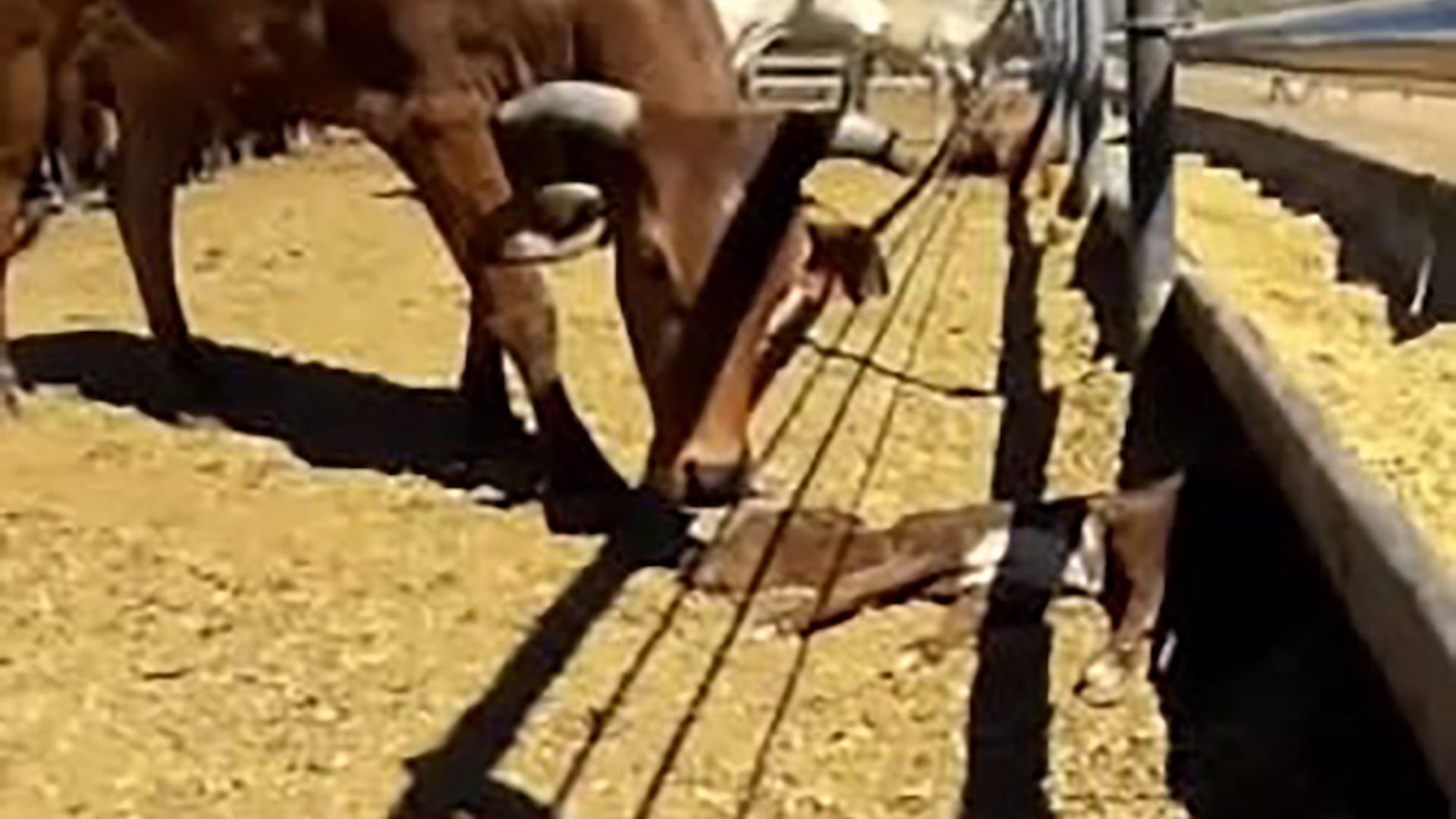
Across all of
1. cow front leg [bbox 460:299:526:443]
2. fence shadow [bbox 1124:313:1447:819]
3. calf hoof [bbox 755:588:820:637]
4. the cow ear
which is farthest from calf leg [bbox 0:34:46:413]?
fence shadow [bbox 1124:313:1447:819]

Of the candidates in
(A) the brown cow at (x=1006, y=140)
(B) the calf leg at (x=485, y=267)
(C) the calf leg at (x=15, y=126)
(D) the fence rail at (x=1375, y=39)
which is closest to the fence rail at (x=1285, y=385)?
(D) the fence rail at (x=1375, y=39)

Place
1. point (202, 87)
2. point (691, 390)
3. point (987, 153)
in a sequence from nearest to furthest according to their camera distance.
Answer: point (691, 390)
point (202, 87)
point (987, 153)

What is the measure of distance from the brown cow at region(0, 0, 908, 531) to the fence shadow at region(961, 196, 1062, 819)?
703mm

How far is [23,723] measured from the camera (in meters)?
5.06

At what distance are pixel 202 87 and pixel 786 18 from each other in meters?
11.1

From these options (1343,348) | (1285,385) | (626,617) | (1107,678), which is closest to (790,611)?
(626,617)

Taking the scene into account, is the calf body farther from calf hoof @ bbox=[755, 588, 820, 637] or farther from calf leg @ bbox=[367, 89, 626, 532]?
calf leg @ bbox=[367, 89, 626, 532]

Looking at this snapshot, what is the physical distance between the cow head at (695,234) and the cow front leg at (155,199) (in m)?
2.36

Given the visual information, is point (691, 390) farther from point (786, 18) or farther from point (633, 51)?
point (786, 18)

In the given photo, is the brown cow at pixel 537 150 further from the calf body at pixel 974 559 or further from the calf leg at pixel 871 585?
the calf leg at pixel 871 585

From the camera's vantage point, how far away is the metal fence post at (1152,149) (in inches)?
251

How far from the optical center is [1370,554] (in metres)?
3.68

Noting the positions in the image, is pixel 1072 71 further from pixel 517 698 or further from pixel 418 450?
pixel 517 698

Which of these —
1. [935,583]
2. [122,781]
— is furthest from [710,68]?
[122,781]
